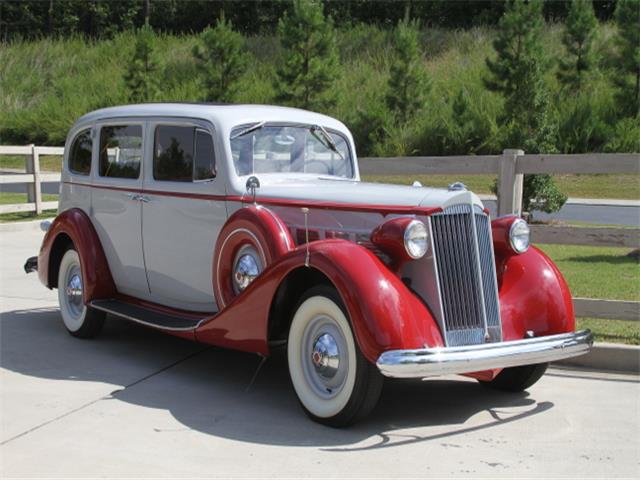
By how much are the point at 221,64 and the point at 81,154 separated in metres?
24.0

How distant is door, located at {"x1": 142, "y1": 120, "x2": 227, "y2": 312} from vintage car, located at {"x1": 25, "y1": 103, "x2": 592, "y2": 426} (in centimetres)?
1

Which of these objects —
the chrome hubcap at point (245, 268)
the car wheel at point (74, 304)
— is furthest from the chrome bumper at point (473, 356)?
the car wheel at point (74, 304)

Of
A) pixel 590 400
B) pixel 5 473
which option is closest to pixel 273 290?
pixel 5 473

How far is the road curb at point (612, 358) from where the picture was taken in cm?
620

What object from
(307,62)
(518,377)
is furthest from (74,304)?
(307,62)

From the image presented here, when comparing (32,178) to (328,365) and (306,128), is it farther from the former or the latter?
(328,365)

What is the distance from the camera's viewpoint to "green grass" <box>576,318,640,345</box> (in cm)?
670

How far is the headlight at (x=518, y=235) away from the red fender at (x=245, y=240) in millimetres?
1477

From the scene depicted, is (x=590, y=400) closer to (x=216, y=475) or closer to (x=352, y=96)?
(x=216, y=475)

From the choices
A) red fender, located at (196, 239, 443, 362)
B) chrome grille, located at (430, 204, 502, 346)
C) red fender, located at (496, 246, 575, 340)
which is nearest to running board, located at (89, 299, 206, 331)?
red fender, located at (196, 239, 443, 362)

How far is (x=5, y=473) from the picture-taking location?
158 inches

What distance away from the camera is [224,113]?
6.24 meters

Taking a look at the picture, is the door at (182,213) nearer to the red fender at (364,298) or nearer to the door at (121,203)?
the door at (121,203)

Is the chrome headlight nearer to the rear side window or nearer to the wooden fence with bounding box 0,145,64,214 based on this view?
the rear side window
